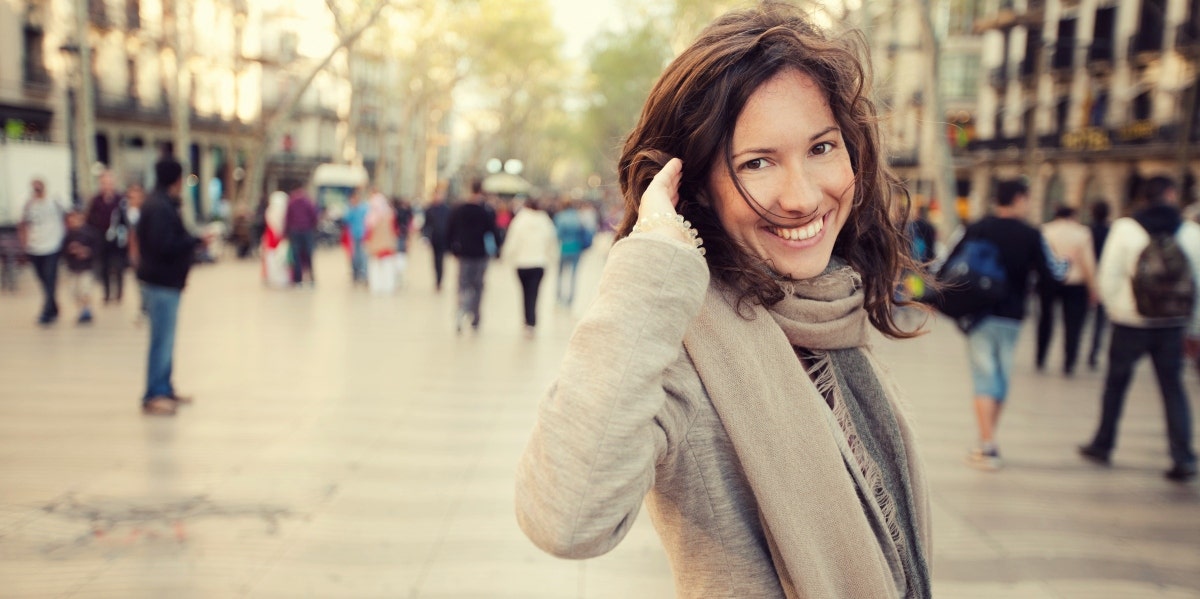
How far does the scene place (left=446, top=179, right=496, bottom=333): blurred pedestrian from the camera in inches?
434

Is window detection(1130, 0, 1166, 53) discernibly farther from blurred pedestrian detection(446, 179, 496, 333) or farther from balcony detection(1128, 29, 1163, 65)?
blurred pedestrian detection(446, 179, 496, 333)

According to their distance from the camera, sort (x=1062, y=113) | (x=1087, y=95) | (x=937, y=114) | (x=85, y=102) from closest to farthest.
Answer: (x=937, y=114) → (x=85, y=102) → (x=1087, y=95) → (x=1062, y=113)

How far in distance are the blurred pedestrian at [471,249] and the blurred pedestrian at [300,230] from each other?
4.94m

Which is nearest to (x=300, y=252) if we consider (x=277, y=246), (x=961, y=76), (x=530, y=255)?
(x=277, y=246)

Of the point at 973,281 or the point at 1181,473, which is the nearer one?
the point at 1181,473

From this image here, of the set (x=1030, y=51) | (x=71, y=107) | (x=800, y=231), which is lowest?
(x=800, y=231)

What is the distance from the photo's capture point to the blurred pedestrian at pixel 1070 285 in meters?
9.37

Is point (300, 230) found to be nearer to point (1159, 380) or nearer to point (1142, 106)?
point (1159, 380)

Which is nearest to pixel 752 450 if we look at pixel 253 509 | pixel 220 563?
pixel 220 563

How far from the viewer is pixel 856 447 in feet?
4.66

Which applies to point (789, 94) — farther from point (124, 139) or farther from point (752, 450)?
point (124, 139)

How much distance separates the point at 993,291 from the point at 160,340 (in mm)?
5679

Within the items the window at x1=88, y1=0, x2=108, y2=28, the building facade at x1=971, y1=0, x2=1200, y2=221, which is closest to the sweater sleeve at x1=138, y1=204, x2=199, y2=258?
the building facade at x1=971, y1=0, x2=1200, y2=221

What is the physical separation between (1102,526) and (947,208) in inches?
564
